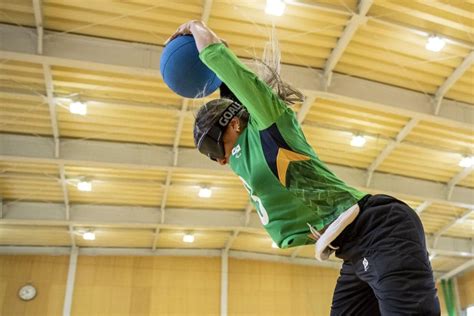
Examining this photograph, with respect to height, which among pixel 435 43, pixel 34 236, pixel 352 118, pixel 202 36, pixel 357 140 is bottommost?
pixel 202 36

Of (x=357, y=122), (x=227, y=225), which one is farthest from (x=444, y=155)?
(x=227, y=225)

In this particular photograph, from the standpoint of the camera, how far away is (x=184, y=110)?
41.1 ft

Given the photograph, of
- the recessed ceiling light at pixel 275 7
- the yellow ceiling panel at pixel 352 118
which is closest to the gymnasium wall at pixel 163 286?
the yellow ceiling panel at pixel 352 118

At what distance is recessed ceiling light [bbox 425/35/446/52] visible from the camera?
10602 millimetres

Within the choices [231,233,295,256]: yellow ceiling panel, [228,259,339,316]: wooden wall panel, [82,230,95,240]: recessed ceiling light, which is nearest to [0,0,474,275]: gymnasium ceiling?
[82,230,95,240]: recessed ceiling light

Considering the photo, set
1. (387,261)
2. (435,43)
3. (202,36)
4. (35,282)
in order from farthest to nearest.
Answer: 1. (35,282)
2. (435,43)
3. (202,36)
4. (387,261)

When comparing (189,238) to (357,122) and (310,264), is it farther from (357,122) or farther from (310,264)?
(357,122)

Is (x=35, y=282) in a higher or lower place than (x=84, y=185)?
lower

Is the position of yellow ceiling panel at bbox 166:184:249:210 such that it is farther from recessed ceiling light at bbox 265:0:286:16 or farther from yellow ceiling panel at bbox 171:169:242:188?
recessed ceiling light at bbox 265:0:286:16

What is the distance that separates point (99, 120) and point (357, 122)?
21.6 feet

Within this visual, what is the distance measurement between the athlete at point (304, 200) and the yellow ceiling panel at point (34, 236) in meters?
16.6

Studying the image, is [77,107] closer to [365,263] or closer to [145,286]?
[145,286]

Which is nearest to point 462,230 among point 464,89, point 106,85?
point 464,89

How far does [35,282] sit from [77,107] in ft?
31.0
